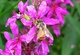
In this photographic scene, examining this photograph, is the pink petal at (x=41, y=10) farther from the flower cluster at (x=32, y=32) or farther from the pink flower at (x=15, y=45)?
the pink flower at (x=15, y=45)

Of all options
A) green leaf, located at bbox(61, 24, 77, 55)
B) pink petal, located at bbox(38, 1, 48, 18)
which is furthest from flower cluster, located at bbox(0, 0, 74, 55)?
green leaf, located at bbox(61, 24, 77, 55)

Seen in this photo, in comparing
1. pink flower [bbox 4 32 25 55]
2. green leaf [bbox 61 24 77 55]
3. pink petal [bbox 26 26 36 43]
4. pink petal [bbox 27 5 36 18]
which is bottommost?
green leaf [bbox 61 24 77 55]

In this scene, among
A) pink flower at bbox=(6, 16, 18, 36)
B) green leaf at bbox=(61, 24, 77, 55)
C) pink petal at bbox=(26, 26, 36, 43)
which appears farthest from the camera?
green leaf at bbox=(61, 24, 77, 55)

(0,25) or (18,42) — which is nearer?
(18,42)

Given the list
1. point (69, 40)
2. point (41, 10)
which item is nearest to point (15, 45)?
point (41, 10)

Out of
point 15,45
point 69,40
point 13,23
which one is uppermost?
point 13,23

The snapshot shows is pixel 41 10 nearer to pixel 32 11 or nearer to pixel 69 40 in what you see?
pixel 32 11

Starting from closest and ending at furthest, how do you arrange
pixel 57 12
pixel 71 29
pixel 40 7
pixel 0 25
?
1. pixel 40 7
2. pixel 57 12
3. pixel 0 25
4. pixel 71 29

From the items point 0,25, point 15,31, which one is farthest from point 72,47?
point 15,31

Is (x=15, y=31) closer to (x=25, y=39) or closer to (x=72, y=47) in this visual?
(x=25, y=39)

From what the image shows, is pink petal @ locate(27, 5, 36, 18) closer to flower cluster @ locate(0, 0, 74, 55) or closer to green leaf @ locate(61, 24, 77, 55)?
flower cluster @ locate(0, 0, 74, 55)

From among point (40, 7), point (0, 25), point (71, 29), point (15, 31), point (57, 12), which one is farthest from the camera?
point (71, 29)
